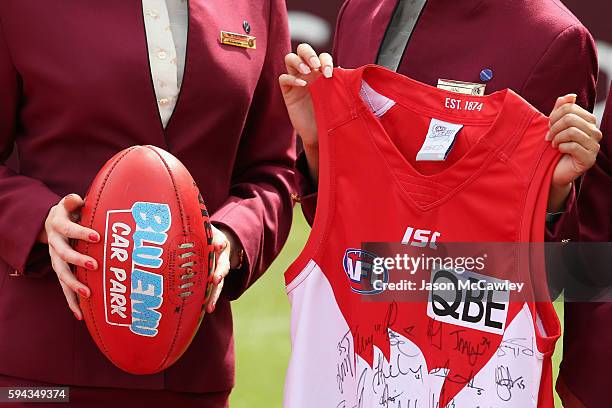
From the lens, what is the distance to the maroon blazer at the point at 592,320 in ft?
6.44

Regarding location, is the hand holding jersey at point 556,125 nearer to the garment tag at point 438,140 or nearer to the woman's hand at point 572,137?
the woman's hand at point 572,137

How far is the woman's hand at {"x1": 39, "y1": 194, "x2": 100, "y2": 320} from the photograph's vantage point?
186 centimetres

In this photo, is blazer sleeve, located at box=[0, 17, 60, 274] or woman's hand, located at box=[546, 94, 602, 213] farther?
blazer sleeve, located at box=[0, 17, 60, 274]

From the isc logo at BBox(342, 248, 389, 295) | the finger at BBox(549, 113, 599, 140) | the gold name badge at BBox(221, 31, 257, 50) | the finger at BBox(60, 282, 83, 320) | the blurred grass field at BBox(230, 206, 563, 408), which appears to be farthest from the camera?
the blurred grass field at BBox(230, 206, 563, 408)

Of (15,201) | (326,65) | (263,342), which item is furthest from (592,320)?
(263,342)

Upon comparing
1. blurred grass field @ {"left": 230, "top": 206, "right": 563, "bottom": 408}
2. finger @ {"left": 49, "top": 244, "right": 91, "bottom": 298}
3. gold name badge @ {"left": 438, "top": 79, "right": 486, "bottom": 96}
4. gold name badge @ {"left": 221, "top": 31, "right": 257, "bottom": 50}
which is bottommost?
blurred grass field @ {"left": 230, "top": 206, "right": 563, "bottom": 408}

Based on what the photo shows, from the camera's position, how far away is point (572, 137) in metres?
1.83

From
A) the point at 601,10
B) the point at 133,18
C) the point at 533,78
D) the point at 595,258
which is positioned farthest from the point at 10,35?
the point at 601,10

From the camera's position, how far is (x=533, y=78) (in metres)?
2.00

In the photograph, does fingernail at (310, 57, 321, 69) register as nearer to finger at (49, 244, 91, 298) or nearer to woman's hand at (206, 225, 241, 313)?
woman's hand at (206, 225, 241, 313)

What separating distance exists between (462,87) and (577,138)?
31 cm

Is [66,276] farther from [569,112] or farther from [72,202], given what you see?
[569,112]

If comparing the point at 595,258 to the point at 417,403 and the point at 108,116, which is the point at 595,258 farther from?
the point at 108,116

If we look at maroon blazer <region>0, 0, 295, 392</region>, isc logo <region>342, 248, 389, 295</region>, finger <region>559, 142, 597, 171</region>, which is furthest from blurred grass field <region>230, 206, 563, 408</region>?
finger <region>559, 142, 597, 171</region>
